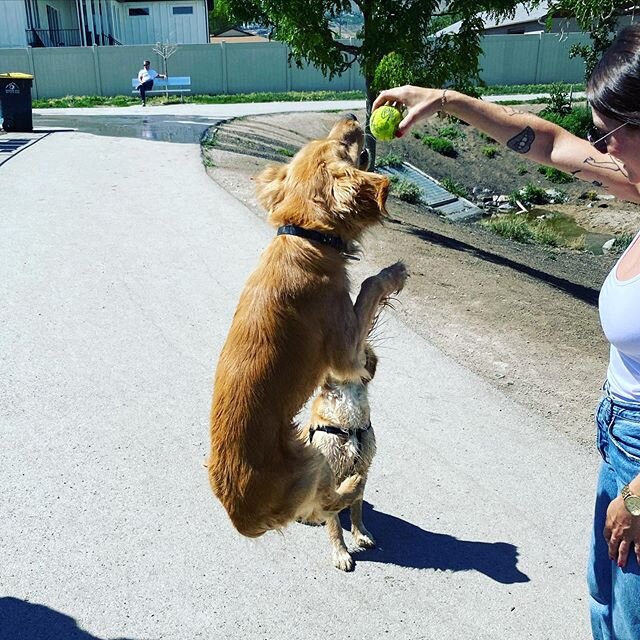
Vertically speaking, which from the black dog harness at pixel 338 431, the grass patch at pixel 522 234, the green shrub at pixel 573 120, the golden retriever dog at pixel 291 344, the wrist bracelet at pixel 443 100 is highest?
the wrist bracelet at pixel 443 100

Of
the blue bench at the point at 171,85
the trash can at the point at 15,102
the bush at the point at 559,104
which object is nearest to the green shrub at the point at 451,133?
the bush at the point at 559,104

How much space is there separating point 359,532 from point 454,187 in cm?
1770

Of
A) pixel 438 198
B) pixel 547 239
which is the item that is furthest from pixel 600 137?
pixel 438 198

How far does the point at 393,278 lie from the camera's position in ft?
12.7

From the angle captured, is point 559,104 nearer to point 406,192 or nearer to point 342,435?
point 406,192

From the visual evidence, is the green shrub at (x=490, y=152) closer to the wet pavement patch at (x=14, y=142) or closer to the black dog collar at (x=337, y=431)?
the wet pavement patch at (x=14, y=142)

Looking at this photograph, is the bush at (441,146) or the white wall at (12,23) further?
the white wall at (12,23)

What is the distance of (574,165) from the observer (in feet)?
9.14

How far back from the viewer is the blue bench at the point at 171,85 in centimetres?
3559

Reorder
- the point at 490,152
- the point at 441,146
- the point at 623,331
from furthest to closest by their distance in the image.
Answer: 1. the point at 490,152
2. the point at 441,146
3. the point at 623,331

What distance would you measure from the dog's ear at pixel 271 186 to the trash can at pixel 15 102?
17844mm

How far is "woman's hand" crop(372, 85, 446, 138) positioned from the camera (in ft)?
10.2

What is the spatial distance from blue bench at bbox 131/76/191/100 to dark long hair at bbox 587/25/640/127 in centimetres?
3559

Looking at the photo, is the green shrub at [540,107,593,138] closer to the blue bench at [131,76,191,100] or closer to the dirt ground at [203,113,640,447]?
the dirt ground at [203,113,640,447]
